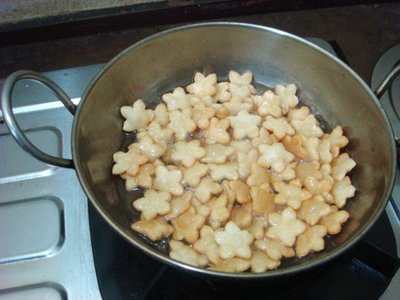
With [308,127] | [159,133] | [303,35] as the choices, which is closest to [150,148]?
[159,133]

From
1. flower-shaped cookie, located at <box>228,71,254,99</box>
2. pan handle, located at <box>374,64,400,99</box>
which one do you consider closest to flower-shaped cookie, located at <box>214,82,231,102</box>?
flower-shaped cookie, located at <box>228,71,254,99</box>

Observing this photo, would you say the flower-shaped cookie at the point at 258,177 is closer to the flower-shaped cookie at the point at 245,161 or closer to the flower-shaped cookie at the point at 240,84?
the flower-shaped cookie at the point at 245,161

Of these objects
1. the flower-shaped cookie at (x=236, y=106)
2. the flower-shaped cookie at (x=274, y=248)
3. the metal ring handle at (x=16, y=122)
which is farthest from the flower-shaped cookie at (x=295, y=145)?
the metal ring handle at (x=16, y=122)

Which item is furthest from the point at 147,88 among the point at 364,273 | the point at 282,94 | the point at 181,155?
the point at 364,273

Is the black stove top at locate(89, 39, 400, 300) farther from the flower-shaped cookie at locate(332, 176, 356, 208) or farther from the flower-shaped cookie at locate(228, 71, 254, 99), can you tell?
the flower-shaped cookie at locate(228, 71, 254, 99)

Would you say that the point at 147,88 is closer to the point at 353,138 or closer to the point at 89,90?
the point at 89,90

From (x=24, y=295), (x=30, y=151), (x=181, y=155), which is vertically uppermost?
(x=30, y=151)
